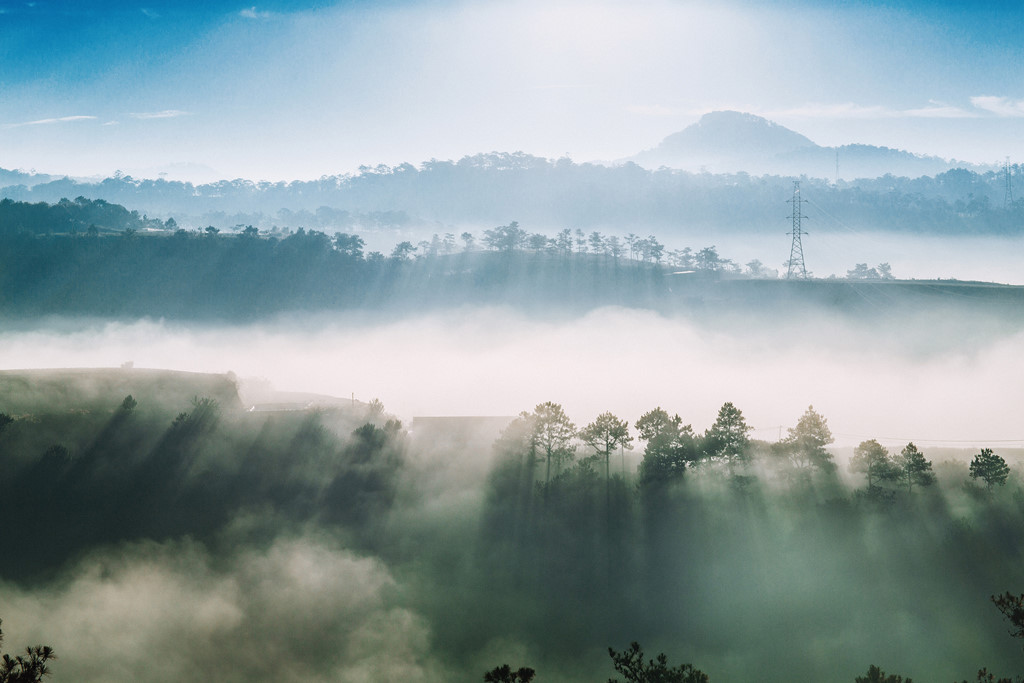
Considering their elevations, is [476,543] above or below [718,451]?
below

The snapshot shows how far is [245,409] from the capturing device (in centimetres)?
9056

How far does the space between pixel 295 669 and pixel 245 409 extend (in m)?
40.4

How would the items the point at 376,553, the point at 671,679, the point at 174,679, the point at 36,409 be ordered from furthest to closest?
the point at 36,409 → the point at 376,553 → the point at 174,679 → the point at 671,679

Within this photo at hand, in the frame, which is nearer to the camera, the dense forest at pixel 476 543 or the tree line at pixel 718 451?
the dense forest at pixel 476 543

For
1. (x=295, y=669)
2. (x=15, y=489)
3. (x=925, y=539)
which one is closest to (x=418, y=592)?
(x=295, y=669)

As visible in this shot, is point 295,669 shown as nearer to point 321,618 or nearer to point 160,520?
point 321,618

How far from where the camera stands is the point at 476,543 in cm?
7400

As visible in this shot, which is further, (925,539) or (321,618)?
(925,539)

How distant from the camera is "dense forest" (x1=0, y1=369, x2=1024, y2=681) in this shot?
61562 millimetres

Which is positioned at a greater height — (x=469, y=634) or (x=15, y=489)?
(x=15, y=489)

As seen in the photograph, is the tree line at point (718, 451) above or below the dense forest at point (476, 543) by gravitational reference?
above

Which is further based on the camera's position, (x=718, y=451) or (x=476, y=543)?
(x=718, y=451)

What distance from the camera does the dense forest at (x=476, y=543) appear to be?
6156 centimetres

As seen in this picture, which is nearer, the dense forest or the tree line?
the dense forest
